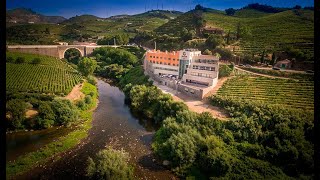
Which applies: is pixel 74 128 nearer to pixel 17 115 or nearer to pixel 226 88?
pixel 17 115

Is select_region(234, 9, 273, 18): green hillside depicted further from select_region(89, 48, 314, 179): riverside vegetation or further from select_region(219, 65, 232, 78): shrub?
select_region(89, 48, 314, 179): riverside vegetation

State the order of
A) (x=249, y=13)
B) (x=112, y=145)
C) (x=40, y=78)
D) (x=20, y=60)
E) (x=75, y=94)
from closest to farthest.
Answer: (x=112, y=145) → (x=75, y=94) → (x=40, y=78) → (x=20, y=60) → (x=249, y=13)

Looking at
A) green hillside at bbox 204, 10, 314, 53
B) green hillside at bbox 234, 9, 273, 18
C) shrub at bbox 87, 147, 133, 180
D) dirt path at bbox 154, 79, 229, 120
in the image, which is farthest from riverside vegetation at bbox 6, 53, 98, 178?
green hillside at bbox 234, 9, 273, 18

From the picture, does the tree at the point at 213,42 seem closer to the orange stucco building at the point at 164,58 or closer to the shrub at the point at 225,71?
the orange stucco building at the point at 164,58

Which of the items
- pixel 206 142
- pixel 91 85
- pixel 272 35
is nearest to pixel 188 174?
pixel 206 142

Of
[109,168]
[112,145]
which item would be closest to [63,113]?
[112,145]

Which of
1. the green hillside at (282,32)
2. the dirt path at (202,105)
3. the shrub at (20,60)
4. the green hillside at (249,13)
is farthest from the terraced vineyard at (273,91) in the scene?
the green hillside at (249,13)

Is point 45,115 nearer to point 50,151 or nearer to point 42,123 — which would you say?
point 42,123
